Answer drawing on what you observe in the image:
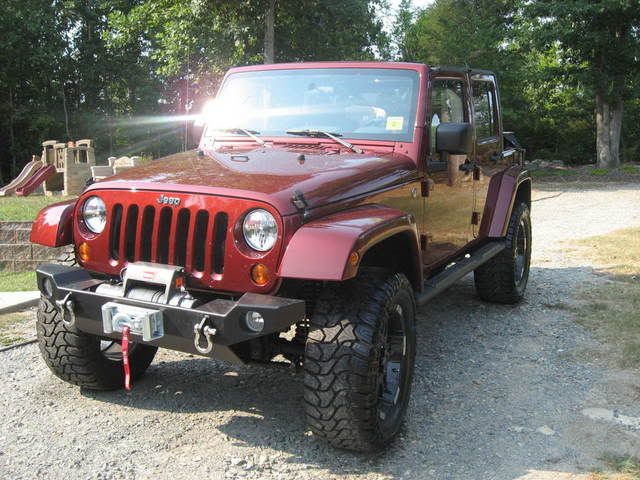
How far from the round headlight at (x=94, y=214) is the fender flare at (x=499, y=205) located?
3281mm

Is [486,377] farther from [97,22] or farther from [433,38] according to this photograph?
[97,22]

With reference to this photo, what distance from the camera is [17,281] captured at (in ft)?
25.4

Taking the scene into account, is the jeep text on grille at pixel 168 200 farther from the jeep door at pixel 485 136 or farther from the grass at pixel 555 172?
the grass at pixel 555 172

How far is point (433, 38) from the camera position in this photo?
87.1 ft

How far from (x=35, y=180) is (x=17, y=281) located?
11569 mm

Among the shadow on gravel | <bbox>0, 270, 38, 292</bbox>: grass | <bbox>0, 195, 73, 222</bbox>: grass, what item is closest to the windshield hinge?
the shadow on gravel

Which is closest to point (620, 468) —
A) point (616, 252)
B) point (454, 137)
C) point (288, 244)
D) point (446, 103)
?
point (288, 244)

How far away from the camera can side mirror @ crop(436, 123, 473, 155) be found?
163 inches

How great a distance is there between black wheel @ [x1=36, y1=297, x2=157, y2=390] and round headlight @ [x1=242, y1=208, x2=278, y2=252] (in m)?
1.18

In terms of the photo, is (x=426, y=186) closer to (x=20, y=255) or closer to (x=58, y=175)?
(x=20, y=255)

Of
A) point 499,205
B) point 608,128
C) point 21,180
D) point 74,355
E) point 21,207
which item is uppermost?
point 608,128

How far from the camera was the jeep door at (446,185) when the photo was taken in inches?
175

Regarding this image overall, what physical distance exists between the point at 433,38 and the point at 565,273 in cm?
2085

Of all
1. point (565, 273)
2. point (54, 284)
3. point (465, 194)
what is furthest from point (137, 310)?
point (565, 273)
